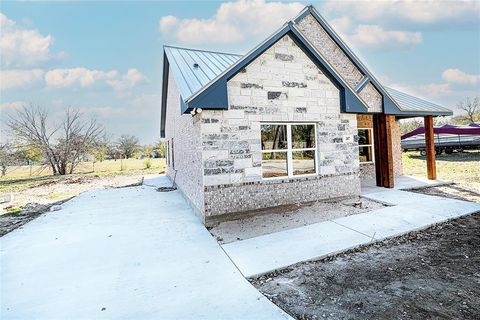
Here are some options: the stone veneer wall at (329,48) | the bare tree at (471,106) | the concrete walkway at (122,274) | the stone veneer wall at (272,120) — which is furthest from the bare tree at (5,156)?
the bare tree at (471,106)

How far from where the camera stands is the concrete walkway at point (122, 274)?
10.3ft

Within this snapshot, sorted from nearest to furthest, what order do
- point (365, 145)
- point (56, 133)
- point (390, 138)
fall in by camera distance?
point (390, 138)
point (365, 145)
point (56, 133)

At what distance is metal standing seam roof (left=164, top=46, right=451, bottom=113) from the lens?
7.24 metres

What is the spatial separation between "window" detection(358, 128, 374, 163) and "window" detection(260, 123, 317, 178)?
5.01 metres

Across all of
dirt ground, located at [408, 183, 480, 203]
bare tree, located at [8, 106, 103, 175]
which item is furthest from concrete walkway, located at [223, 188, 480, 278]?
bare tree, located at [8, 106, 103, 175]

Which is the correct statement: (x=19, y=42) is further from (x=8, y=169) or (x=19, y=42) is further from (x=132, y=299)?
(x=8, y=169)

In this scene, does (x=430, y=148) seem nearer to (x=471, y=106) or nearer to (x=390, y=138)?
(x=390, y=138)

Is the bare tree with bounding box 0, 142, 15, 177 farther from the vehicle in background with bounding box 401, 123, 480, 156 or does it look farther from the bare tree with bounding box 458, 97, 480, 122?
the bare tree with bounding box 458, 97, 480, 122

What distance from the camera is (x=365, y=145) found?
11.6 m

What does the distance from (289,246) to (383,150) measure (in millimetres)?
7060

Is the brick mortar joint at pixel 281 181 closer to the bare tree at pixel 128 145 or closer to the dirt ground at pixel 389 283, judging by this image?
the dirt ground at pixel 389 283

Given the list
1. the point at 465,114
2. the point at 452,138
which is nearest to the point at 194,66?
the point at 452,138

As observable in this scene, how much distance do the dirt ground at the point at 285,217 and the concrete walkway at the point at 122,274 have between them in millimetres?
→ 550

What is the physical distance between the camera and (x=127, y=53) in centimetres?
1809
